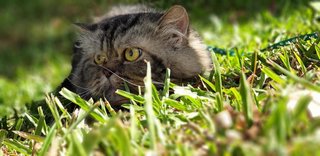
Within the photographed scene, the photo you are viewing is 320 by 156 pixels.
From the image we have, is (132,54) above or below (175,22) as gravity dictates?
below

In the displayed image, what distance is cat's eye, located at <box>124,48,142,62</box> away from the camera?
2377 mm

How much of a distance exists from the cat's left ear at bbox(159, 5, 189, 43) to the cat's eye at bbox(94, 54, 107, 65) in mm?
278

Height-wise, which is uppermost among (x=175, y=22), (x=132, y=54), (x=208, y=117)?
(x=175, y=22)

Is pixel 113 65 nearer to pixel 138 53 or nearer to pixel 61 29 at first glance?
pixel 138 53

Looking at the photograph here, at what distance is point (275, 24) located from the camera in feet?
12.4

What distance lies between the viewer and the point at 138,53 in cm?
239

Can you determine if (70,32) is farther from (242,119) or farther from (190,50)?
(242,119)

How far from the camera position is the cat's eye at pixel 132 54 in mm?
2377

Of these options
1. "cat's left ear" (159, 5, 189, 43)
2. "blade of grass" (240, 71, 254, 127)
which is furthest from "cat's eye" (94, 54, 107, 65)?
"blade of grass" (240, 71, 254, 127)

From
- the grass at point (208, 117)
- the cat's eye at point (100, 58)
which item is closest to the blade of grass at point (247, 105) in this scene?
the grass at point (208, 117)

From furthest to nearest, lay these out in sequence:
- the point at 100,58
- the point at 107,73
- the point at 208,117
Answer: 1. the point at 100,58
2. the point at 107,73
3. the point at 208,117

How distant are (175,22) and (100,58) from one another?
368 millimetres

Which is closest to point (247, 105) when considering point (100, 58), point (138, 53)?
point (138, 53)

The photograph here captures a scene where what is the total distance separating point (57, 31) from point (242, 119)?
5.24 m
